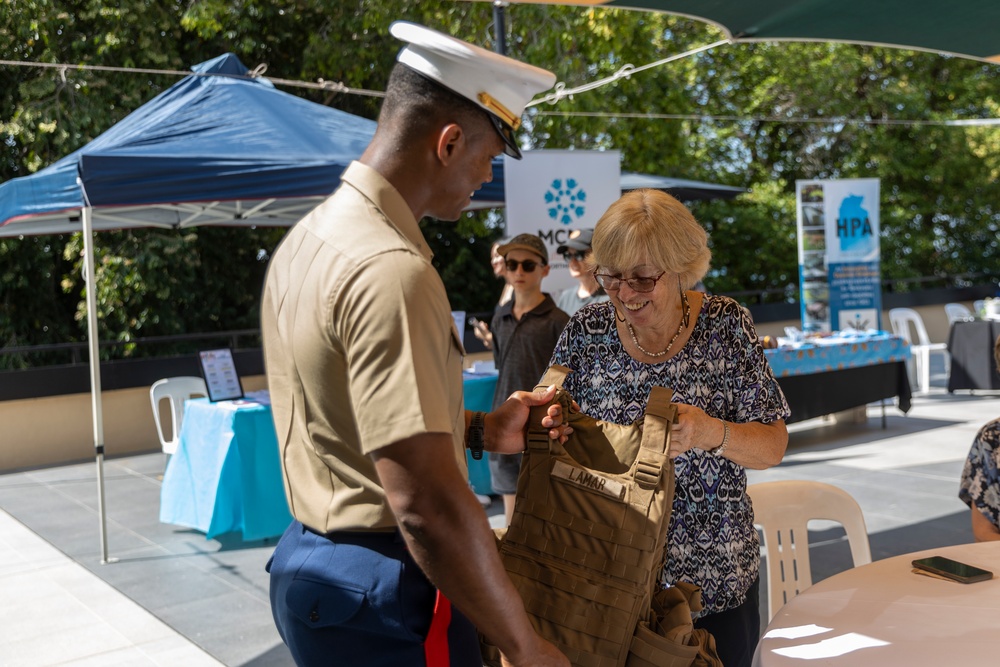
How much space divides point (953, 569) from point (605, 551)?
35.9 inches

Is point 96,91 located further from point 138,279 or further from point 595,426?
point 595,426

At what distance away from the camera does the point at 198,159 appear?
5496mm

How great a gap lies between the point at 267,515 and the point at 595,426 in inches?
164

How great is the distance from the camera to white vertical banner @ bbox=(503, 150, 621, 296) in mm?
5391

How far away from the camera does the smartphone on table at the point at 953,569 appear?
2.00 m

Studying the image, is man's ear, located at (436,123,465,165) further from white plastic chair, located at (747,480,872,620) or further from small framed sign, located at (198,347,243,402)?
small framed sign, located at (198,347,243,402)

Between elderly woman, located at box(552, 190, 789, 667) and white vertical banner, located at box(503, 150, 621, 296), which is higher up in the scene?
white vertical banner, located at box(503, 150, 621, 296)

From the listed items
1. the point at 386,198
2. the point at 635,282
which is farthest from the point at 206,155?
the point at 386,198

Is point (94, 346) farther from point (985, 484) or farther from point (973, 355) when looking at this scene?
point (973, 355)

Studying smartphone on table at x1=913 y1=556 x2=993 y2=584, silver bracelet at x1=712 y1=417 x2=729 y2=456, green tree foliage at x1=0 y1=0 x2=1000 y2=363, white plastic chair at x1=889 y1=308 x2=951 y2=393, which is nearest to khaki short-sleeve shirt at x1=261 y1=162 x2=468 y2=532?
silver bracelet at x1=712 y1=417 x2=729 y2=456

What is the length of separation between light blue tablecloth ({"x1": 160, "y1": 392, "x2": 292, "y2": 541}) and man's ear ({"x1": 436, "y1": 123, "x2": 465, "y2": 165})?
4306mm

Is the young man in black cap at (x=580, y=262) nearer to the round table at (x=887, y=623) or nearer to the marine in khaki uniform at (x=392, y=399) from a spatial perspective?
the round table at (x=887, y=623)

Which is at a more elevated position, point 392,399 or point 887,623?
point 392,399

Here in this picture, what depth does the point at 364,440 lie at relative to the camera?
3.83ft
